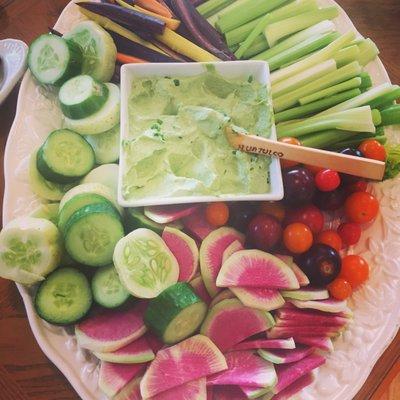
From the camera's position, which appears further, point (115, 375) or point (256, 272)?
point (256, 272)

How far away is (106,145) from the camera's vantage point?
185 cm

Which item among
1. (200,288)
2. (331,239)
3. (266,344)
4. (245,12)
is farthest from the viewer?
(245,12)

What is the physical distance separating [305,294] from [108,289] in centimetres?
67

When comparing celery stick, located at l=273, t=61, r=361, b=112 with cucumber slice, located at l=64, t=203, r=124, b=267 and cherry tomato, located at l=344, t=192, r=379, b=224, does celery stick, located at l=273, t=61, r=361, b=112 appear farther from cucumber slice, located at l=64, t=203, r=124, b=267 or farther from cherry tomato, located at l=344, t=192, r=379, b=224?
cucumber slice, located at l=64, t=203, r=124, b=267

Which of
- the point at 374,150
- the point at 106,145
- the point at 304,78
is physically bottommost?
the point at 374,150

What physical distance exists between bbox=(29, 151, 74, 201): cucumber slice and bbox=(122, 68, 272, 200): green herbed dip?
11.9 inches

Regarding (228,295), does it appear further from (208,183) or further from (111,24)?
(111,24)

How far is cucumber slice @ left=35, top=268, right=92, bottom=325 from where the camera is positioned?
4.98 feet

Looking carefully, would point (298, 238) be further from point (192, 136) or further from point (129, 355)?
point (129, 355)

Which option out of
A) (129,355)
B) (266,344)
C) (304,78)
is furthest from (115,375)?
(304,78)

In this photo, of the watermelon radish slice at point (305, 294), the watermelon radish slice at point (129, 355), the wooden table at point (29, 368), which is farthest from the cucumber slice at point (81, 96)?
the watermelon radish slice at point (305, 294)

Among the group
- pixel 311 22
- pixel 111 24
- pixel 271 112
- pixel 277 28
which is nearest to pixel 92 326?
pixel 271 112

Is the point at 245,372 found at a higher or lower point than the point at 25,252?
lower

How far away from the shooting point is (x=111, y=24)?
212 cm
